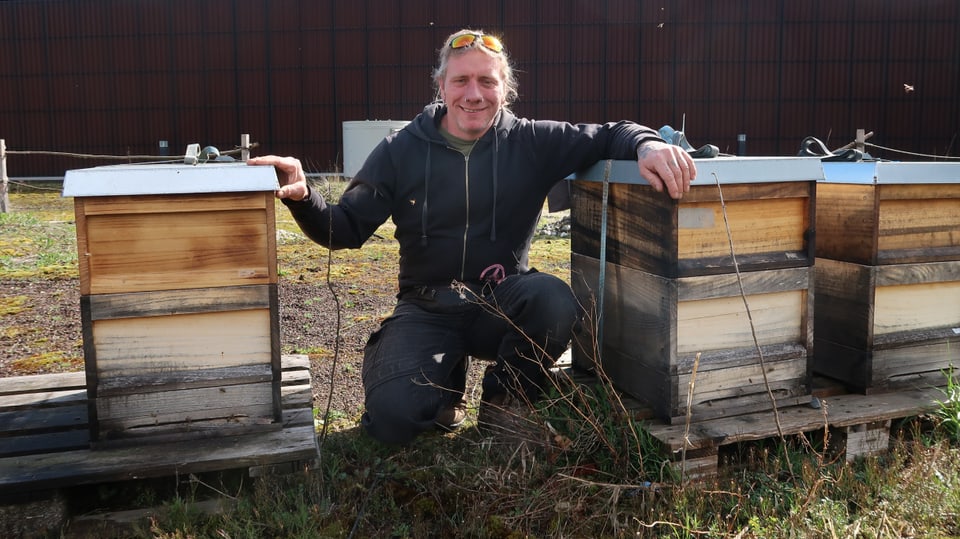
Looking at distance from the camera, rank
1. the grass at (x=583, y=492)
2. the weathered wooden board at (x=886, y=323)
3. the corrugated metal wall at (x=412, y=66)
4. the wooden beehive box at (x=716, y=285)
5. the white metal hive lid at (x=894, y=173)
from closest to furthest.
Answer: the grass at (x=583, y=492), the wooden beehive box at (x=716, y=285), the white metal hive lid at (x=894, y=173), the weathered wooden board at (x=886, y=323), the corrugated metal wall at (x=412, y=66)

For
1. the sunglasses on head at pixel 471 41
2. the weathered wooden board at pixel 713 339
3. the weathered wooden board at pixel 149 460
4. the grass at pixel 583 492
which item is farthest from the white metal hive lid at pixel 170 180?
the weathered wooden board at pixel 713 339

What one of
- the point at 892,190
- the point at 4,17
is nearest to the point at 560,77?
the point at 4,17

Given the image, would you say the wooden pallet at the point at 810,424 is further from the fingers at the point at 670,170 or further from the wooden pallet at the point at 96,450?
the wooden pallet at the point at 96,450

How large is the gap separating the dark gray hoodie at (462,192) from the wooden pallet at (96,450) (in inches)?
31.0

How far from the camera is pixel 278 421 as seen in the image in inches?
116

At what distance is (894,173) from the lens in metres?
3.28

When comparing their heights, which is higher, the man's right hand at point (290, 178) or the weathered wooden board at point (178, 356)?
the man's right hand at point (290, 178)

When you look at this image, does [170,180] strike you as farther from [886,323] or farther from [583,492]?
[886,323]

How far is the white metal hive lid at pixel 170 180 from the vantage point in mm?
2668

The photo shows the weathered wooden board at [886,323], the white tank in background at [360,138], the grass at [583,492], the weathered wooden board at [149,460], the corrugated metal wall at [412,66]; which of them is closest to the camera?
the weathered wooden board at [149,460]

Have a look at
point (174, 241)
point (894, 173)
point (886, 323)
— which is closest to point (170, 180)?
point (174, 241)

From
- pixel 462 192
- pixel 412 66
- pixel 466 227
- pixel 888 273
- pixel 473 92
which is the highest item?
pixel 412 66

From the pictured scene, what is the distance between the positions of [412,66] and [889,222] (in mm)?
16174

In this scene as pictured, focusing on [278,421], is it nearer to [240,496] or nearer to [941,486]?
[240,496]
